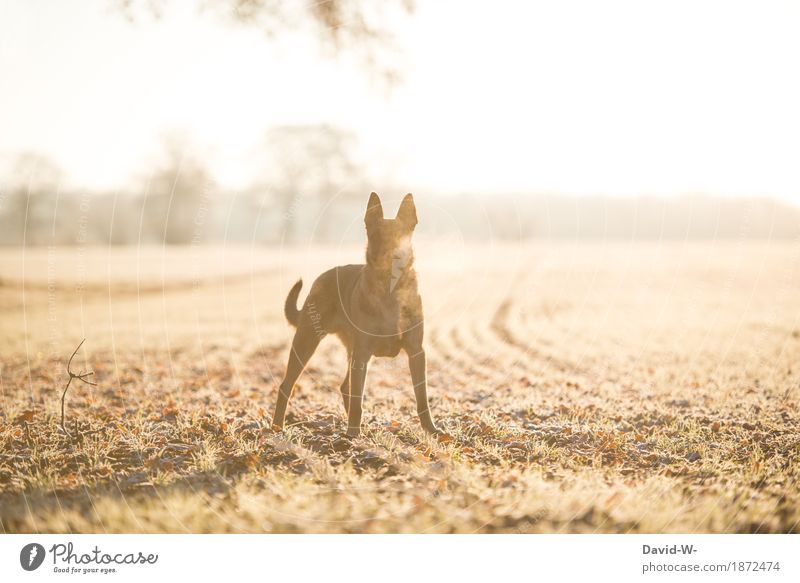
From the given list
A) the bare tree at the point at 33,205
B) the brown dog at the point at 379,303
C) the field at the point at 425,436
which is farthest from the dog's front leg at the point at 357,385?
the bare tree at the point at 33,205

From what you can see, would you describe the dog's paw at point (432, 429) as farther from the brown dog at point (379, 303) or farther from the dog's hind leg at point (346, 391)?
the dog's hind leg at point (346, 391)

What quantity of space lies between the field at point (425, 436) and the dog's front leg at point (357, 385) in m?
0.20

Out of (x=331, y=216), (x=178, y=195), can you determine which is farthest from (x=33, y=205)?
(x=331, y=216)

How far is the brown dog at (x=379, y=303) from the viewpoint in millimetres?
5148

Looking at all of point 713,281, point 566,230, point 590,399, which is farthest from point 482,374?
point 566,230

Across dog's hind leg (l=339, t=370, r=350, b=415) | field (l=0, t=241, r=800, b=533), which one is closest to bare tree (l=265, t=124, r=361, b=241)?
field (l=0, t=241, r=800, b=533)

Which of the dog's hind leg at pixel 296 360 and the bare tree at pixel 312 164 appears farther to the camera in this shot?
the bare tree at pixel 312 164

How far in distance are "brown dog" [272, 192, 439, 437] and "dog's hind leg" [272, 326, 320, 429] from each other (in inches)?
9.9

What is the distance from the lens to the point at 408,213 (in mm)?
5160

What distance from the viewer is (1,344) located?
38.9 ft

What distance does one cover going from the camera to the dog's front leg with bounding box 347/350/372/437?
5.25 m

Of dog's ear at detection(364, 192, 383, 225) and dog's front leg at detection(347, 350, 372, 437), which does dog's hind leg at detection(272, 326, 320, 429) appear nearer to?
dog's front leg at detection(347, 350, 372, 437)

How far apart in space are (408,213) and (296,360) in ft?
6.10

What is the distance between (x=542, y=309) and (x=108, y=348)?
1165 cm
